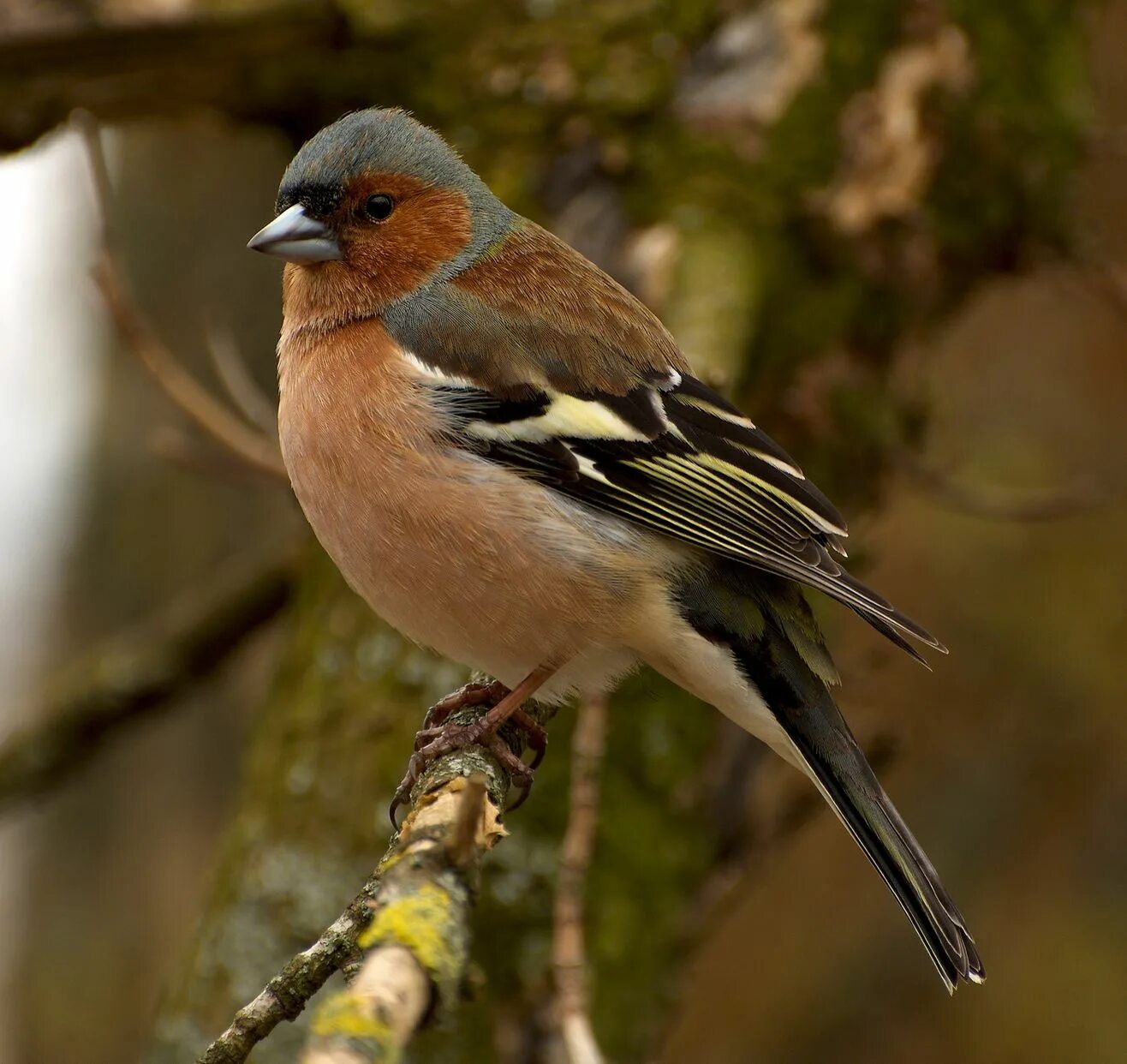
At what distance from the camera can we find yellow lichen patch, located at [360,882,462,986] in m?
1.73

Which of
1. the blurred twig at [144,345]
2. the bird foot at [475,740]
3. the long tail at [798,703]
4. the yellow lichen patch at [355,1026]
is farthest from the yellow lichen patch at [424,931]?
the blurred twig at [144,345]

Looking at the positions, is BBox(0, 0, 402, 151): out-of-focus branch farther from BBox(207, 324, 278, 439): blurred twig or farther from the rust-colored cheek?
the rust-colored cheek

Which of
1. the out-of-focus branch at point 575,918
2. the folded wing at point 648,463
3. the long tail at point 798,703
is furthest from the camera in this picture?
the folded wing at point 648,463

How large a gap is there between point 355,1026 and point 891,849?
178 centimetres

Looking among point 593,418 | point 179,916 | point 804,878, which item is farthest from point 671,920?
point 804,878

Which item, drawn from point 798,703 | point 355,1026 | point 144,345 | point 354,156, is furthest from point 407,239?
point 355,1026

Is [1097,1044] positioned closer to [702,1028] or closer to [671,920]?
[702,1028]

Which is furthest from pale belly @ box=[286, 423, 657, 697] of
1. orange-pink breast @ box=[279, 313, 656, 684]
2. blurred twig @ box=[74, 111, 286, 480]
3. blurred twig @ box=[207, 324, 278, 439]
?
blurred twig @ box=[207, 324, 278, 439]

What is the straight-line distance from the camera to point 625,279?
167 inches

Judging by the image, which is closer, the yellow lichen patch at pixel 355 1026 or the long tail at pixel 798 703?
the yellow lichen patch at pixel 355 1026

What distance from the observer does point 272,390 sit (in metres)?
6.10

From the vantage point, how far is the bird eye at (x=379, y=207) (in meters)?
3.60

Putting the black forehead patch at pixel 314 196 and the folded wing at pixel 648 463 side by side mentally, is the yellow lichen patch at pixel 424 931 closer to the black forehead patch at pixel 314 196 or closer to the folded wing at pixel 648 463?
the folded wing at pixel 648 463

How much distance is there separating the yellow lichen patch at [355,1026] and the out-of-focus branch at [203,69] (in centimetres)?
338
